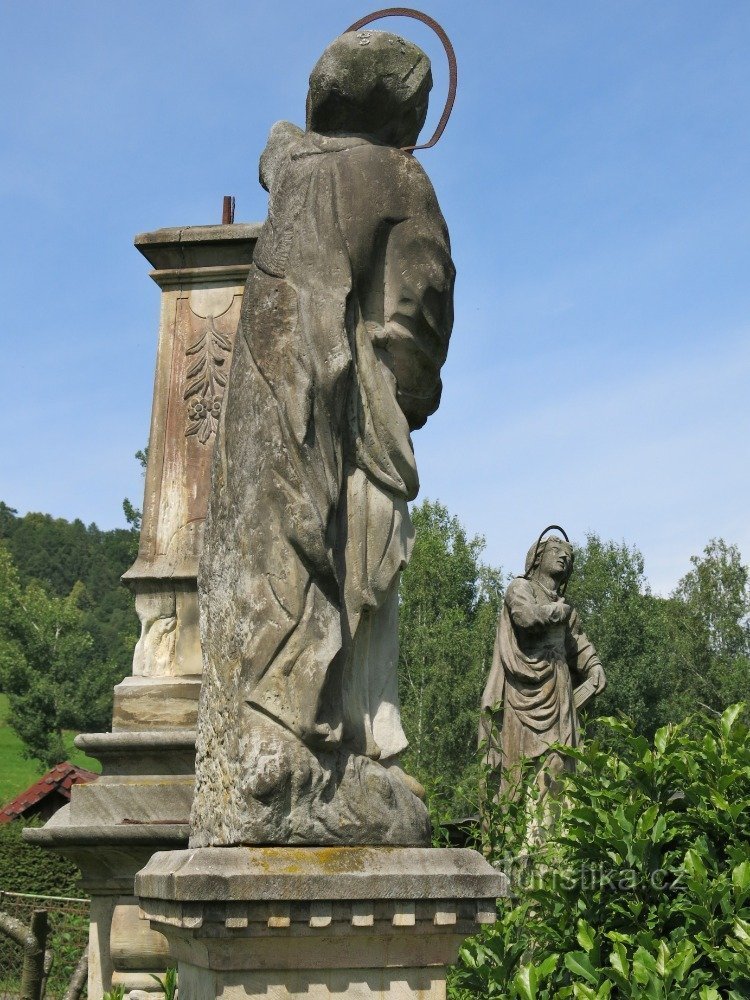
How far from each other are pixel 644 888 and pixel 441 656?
35.2 metres

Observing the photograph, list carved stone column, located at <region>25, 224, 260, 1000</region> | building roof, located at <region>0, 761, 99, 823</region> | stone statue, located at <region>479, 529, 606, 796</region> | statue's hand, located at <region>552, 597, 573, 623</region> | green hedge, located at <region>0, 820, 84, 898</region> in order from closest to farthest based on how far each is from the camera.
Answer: carved stone column, located at <region>25, 224, 260, 1000</region> < stone statue, located at <region>479, 529, 606, 796</region> < statue's hand, located at <region>552, 597, 573, 623</region> < green hedge, located at <region>0, 820, 84, 898</region> < building roof, located at <region>0, 761, 99, 823</region>

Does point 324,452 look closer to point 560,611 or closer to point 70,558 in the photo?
point 560,611

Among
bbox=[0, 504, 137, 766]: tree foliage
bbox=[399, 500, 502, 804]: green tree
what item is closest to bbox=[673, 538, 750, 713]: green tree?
bbox=[399, 500, 502, 804]: green tree

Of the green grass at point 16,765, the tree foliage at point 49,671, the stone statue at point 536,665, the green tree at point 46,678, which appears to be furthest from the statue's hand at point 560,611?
the green tree at point 46,678

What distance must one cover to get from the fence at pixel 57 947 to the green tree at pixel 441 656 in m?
21.3

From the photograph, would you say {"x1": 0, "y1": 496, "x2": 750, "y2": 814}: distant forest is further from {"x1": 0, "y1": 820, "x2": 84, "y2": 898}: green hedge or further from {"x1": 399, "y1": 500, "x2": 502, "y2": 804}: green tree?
{"x1": 0, "y1": 820, "x2": 84, "y2": 898}: green hedge

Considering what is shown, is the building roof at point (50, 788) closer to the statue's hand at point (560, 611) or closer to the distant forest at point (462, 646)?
the statue's hand at point (560, 611)

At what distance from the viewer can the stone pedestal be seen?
3791 millimetres

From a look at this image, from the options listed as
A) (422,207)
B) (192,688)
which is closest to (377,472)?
(422,207)

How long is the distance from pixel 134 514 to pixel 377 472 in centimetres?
4111

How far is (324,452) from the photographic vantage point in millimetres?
4332

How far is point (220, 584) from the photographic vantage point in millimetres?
4359

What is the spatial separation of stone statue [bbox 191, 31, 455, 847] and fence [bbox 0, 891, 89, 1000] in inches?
292

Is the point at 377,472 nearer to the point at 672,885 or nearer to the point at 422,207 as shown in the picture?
the point at 422,207
